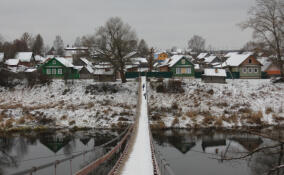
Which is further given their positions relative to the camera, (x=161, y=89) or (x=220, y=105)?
(x=161, y=89)

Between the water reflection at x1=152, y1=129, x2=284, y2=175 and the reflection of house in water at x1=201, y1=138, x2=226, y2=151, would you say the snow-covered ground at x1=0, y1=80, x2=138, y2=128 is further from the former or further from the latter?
the reflection of house in water at x1=201, y1=138, x2=226, y2=151

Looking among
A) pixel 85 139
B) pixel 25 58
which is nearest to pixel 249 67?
pixel 85 139

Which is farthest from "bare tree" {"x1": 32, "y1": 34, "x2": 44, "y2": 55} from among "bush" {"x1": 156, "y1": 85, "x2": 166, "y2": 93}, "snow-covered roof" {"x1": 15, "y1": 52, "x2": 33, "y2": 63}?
"bush" {"x1": 156, "y1": 85, "x2": 166, "y2": 93}

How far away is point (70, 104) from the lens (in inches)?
1690

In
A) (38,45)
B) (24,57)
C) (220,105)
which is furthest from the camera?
(38,45)

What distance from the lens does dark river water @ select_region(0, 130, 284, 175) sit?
21.4 metres

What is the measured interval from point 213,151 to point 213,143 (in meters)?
2.77

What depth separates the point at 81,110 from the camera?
40.4 metres

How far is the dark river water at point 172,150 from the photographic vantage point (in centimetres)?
2144

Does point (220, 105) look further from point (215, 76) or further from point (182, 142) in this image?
point (182, 142)

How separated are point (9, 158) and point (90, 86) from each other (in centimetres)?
2485

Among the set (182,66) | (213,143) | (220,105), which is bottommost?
(213,143)

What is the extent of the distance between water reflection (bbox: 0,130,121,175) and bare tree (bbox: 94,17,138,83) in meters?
16.8

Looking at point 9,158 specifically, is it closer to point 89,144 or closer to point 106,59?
point 89,144
